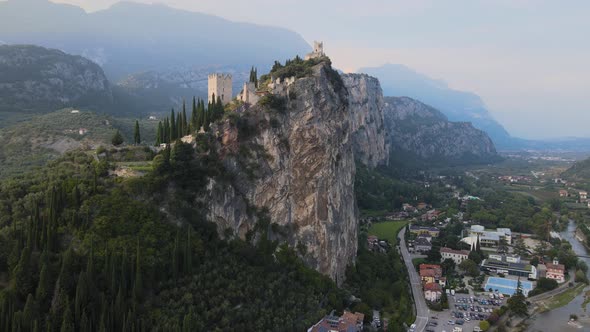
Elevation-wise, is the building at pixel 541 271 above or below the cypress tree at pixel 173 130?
below

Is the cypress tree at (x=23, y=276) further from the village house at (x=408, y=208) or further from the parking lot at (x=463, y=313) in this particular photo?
the village house at (x=408, y=208)

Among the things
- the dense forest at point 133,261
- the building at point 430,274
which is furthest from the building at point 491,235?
the dense forest at point 133,261

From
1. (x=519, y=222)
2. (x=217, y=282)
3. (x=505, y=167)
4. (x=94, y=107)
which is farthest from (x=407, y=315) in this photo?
(x=505, y=167)

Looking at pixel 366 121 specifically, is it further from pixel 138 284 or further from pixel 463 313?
pixel 138 284

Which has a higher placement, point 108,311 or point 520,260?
point 108,311

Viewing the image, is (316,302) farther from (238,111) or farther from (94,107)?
(94,107)
